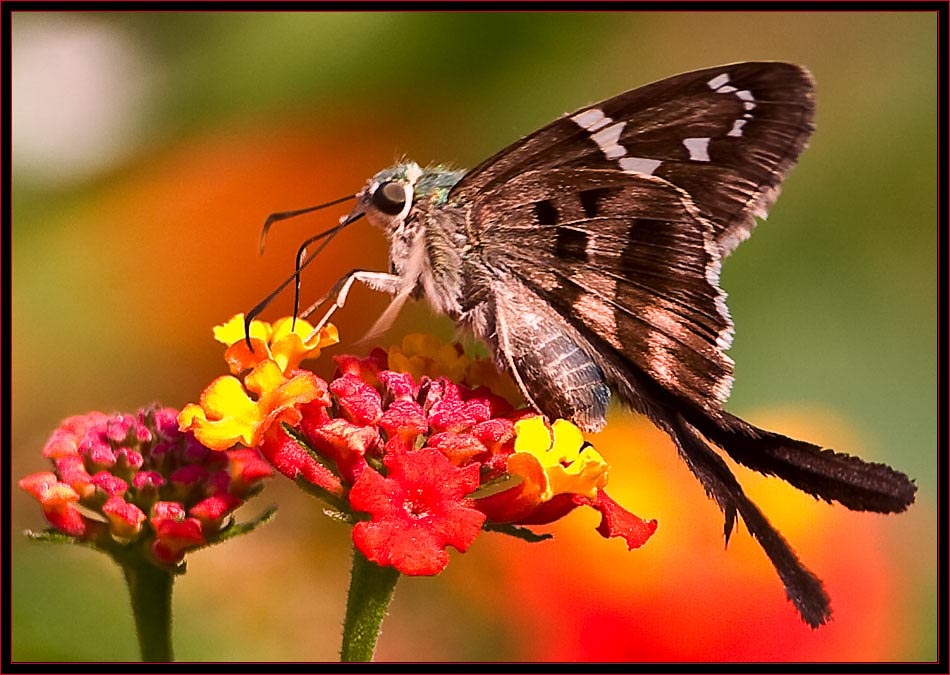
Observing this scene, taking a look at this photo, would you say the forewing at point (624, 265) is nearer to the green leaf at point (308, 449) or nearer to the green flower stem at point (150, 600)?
the green leaf at point (308, 449)

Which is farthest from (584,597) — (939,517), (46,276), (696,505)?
(46,276)

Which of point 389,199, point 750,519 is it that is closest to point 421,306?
point 389,199

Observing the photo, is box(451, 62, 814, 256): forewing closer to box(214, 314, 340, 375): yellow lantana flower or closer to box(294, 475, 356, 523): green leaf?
box(214, 314, 340, 375): yellow lantana flower

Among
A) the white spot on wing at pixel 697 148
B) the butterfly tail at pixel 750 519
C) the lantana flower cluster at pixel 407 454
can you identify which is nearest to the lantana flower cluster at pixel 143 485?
the lantana flower cluster at pixel 407 454

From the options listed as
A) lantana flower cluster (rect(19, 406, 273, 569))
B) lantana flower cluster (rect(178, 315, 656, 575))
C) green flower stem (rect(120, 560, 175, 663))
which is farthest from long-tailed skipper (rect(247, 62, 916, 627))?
green flower stem (rect(120, 560, 175, 663))

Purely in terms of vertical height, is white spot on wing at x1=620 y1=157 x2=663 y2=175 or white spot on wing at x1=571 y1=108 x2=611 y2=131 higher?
white spot on wing at x1=571 y1=108 x2=611 y2=131

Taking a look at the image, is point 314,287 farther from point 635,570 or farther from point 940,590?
point 940,590
